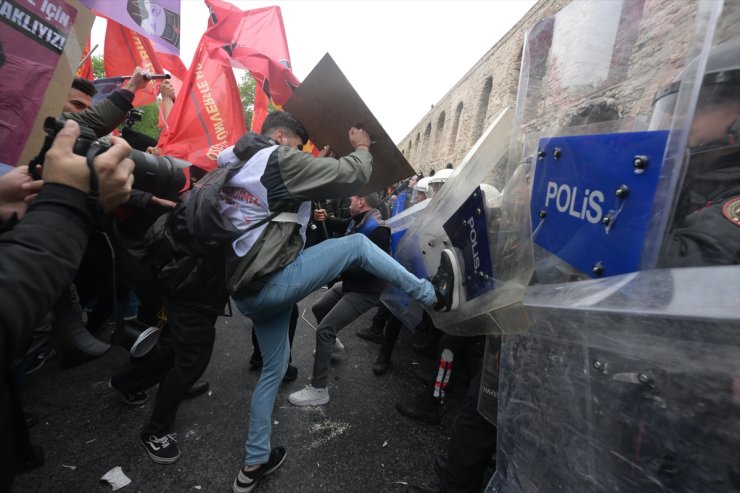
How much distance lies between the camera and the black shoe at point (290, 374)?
2.93 meters

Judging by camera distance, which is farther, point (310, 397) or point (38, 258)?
point (310, 397)

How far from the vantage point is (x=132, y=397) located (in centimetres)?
242

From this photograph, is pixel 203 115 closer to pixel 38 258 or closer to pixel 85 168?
pixel 85 168

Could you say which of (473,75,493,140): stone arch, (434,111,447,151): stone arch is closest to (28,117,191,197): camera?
(473,75,493,140): stone arch

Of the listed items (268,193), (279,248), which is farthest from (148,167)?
(279,248)

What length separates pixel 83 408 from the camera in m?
2.36

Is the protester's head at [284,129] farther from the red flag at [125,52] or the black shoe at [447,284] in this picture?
the red flag at [125,52]

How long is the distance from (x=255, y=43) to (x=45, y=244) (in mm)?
4260

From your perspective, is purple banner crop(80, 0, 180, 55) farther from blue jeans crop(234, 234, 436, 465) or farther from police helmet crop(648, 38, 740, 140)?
police helmet crop(648, 38, 740, 140)

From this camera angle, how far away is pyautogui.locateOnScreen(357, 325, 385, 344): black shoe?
3.96m

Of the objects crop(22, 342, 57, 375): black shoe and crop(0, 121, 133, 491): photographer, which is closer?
crop(0, 121, 133, 491): photographer

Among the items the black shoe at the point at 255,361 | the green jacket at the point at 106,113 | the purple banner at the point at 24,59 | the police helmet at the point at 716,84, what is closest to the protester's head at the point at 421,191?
the black shoe at the point at 255,361

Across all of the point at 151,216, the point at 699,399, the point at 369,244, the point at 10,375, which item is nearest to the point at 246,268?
the point at 369,244

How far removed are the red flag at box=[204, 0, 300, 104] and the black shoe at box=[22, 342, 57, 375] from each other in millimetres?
3337
